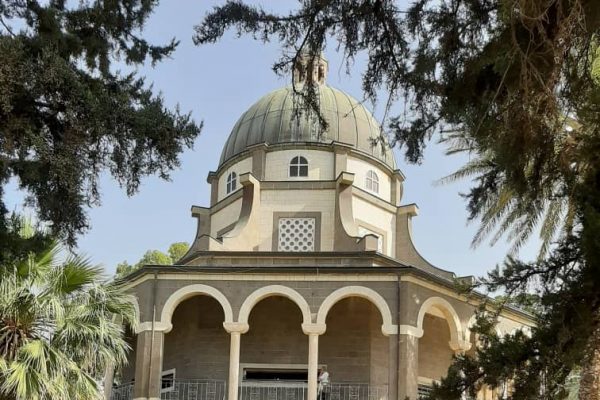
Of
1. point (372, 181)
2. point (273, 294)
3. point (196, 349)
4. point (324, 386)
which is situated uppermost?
point (372, 181)

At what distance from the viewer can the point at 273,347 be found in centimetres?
2572

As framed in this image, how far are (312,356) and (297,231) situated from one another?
6240 millimetres

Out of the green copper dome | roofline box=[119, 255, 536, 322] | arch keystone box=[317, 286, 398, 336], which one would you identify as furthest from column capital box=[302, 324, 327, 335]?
the green copper dome

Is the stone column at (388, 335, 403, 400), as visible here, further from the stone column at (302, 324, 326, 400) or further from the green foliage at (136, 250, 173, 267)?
the green foliage at (136, 250, 173, 267)

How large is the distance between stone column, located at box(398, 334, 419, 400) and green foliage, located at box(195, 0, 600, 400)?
8760 mm

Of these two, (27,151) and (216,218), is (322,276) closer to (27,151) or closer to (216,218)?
(216,218)

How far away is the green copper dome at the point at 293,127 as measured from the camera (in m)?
29.5

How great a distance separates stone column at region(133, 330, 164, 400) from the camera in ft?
75.3

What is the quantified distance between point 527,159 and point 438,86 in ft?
5.75

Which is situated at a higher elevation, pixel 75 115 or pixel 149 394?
pixel 75 115

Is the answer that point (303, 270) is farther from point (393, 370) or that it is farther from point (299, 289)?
point (393, 370)

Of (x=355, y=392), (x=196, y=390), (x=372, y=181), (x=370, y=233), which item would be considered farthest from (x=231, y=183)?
(x=355, y=392)

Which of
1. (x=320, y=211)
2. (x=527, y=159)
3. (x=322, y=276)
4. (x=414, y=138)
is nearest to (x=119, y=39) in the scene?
(x=414, y=138)

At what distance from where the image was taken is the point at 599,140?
12453 mm
